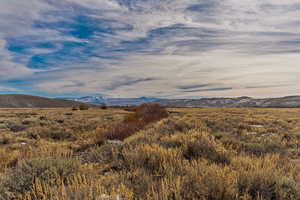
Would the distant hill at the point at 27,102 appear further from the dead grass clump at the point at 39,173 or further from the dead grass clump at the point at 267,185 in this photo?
the dead grass clump at the point at 267,185

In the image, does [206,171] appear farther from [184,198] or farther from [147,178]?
[147,178]

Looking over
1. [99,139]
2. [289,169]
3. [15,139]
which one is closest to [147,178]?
[289,169]

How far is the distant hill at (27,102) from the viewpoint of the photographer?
108m

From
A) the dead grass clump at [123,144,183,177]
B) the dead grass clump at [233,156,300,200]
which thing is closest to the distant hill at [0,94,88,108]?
the dead grass clump at [123,144,183,177]

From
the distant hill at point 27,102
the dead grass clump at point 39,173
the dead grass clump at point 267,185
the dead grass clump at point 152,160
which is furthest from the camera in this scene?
the distant hill at point 27,102

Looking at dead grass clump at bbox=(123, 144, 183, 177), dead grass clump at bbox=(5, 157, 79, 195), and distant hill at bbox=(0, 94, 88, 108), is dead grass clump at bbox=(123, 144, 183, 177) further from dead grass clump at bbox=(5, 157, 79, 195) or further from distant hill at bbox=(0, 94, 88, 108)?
distant hill at bbox=(0, 94, 88, 108)

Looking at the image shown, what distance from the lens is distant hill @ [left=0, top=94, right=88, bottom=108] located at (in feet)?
353

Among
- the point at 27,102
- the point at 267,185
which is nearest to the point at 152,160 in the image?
the point at 267,185

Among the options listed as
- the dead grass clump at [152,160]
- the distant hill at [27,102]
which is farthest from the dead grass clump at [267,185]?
the distant hill at [27,102]

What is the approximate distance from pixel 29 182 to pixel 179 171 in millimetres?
2539

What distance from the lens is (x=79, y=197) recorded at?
8.03 ft

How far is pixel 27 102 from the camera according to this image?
371ft

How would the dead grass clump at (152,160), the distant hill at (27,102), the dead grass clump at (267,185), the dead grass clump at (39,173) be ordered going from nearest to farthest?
the dead grass clump at (267,185) < the dead grass clump at (39,173) < the dead grass clump at (152,160) < the distant hill at (27,102)

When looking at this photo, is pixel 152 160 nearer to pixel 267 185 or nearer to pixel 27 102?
pixel 267 185
